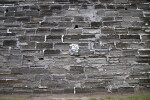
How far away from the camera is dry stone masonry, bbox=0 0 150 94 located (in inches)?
145

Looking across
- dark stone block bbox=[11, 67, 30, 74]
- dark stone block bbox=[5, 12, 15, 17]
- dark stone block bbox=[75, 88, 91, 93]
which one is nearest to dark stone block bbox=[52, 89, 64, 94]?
dark stone block bbox=[75, 88, 91, 93]

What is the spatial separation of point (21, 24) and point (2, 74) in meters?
1.03

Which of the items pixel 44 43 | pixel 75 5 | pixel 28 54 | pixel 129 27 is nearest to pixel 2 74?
pixel 28 54

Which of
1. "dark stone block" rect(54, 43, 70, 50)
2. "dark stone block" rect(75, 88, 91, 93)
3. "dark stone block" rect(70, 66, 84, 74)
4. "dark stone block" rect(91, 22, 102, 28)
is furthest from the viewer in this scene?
"dark stone block" rect(91, 22, 102, 28)

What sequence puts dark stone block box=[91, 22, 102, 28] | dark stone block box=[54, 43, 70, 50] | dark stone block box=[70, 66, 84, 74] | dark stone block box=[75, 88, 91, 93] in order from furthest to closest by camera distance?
1. dark stone block box=[91, 22, 102, 28]
2. dark stone block box=[54, 43, 70, 50]
3. dark stone block box=[70, 66, 84, 74]
4. dark stone block box=[75, 88, 91, 93]

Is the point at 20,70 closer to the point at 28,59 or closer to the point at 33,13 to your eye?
the point at 28,59

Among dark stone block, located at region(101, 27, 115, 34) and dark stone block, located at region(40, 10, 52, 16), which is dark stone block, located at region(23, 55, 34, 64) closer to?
dark stone block, located at region(40, 10, 52, 16)

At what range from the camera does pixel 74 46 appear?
3.97 m

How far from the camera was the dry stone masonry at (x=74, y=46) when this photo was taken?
12.1ft

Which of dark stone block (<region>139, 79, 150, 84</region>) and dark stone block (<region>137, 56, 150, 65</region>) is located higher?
dark stone block (<region>137, 56, 150, 65</region>)

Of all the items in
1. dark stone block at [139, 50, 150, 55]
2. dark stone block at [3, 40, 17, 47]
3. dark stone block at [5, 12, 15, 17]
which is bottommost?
dark stone block at [139, 50, 150, 55]

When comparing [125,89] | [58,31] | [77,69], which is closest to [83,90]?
[77,69]

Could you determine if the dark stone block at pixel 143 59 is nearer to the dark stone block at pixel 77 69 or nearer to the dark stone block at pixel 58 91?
the dark stone block at pixel 77 69

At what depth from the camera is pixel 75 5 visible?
14.6ft
